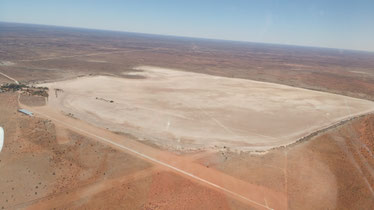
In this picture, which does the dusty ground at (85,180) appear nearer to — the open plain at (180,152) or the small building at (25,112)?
the open plain at (180,152)

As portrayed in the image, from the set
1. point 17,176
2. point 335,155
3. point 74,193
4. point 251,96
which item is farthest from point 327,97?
point 17,176

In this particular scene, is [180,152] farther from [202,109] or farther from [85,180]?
[202,109]

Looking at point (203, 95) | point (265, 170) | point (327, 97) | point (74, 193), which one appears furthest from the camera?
point (327, 97)

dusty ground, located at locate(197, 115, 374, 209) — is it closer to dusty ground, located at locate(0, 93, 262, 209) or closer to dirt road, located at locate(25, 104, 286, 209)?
dirt road, located at locate(25, 104, 286, 209)

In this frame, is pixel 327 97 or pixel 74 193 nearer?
pixel 74 193

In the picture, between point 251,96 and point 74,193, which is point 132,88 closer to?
point 251,96

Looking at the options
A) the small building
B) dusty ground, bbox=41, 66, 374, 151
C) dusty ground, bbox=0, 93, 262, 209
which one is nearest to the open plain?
dusty ground, bbox=0, 93, 262, 209

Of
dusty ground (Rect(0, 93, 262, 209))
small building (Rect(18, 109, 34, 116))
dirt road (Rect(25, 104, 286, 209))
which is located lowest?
dusty ground (Rect(0, 93, 262, 209))

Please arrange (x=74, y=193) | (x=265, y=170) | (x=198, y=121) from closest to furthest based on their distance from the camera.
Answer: (x=74, y=193) < (x=265, y=170) < (x=198, y=121)
